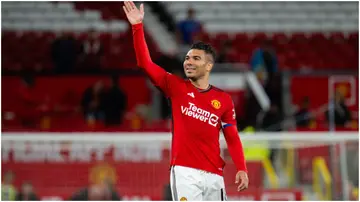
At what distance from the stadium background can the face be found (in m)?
2.82

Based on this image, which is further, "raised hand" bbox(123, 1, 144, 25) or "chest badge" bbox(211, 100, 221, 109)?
"chest badge" bbox(211, 100, 221, 109)

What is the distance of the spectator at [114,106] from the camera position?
12.2 meters

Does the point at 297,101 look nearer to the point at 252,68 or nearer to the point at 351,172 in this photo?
the point at 252,68

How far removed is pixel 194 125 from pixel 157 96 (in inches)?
380

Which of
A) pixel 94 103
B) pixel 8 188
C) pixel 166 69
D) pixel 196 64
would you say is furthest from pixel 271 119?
pixel 196 64

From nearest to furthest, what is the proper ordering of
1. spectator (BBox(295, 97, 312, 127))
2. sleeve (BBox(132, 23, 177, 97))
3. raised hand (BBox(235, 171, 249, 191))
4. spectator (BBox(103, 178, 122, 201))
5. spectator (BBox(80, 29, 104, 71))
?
sleeve (BBox(132, 23, 177, 97))
raised hand (BBox(235, 171, 249, 191))
spectator (BBox(103, 178, 122, 201))
spectator (BBox(295, 97, 312, 127))
spectator (BBox(80, 29, 104, 71))

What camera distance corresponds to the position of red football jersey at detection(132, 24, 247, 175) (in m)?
5.07

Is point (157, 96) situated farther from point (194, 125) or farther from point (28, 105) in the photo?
point (194, 125)

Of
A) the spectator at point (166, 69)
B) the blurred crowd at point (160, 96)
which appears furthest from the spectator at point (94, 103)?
the spectator at point (166, 69)

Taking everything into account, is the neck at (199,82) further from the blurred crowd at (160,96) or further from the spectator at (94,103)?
the spectator at (94,103)

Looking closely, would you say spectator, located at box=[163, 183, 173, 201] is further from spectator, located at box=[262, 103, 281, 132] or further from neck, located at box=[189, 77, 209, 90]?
spectator, located at box=[262, 103, 281, 132]

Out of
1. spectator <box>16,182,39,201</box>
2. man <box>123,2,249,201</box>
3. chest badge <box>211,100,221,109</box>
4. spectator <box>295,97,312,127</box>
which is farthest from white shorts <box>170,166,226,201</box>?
spectator <box>295,97,312,127</box>

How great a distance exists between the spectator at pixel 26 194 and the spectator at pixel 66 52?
6179 millimetres

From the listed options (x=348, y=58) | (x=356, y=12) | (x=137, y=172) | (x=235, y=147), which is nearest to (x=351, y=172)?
(x=137, y=172)
